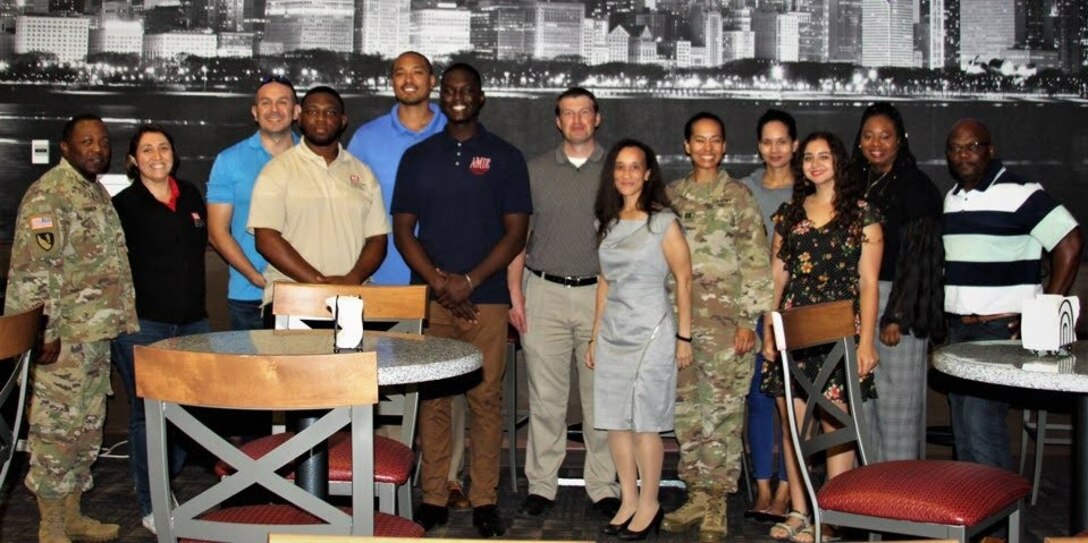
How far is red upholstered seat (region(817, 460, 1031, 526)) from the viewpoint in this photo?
335 cm

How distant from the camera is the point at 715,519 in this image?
4.95 m

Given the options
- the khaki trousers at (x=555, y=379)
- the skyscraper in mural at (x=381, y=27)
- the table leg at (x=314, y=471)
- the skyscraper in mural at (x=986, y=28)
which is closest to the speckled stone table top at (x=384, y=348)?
the table leg at (x=314, y=471)

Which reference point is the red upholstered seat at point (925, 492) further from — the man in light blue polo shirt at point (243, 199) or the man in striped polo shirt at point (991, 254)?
the man in light blue polo shirt at point (243, 199)

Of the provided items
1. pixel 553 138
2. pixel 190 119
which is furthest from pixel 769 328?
→ pixel 190 119

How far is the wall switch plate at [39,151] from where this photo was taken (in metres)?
6.60

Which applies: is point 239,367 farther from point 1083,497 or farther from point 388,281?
point 388,281

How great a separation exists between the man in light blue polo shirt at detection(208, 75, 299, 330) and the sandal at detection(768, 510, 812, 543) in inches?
89.9

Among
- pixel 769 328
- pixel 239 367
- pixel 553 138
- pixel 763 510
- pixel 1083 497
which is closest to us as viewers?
pixel 239 367

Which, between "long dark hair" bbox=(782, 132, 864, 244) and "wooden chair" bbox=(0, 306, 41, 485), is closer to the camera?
"wooden chair" bbox=(0, 306, 41, 485)

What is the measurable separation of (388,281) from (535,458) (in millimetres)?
967

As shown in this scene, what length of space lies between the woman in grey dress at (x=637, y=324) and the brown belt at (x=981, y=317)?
111 cm

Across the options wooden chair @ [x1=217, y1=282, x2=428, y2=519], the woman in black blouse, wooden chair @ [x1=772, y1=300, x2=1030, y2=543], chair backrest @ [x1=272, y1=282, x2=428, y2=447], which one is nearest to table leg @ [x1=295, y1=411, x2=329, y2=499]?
wooden chair @ [x1=217, y1=282, x2=428, y2=519]

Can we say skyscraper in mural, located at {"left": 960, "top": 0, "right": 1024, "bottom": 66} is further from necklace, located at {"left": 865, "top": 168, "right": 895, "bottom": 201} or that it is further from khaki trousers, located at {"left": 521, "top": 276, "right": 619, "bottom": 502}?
khaki trousers, located at {"left": 521, "top": 276, "right": 619, "bottom": 502}

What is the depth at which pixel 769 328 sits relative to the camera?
15.4ft
